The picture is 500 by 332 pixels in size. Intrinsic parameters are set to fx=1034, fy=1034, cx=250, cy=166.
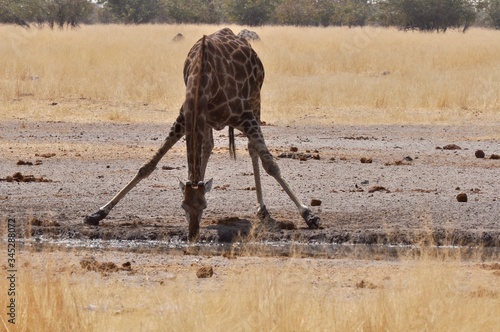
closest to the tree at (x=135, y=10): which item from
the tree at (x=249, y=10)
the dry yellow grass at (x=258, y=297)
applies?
the tree at (x=249, y=10)

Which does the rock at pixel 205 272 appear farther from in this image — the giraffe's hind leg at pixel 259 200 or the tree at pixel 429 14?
the tree at pixel 429 14

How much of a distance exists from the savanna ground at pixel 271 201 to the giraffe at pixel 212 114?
0.90 ft

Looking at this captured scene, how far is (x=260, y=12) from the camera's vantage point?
151 ft

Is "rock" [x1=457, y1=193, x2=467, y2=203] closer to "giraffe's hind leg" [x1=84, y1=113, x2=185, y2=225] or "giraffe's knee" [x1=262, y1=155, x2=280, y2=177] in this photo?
"giraffe's knee" [x1=262, y1=155, x2=280, y2=177]

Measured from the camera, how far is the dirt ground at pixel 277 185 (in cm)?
792

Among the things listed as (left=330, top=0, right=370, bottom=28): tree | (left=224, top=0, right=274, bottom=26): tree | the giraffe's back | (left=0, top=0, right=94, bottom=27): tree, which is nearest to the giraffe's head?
the giraffe's back

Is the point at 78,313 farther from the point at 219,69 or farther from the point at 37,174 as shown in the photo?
the point at 37,174

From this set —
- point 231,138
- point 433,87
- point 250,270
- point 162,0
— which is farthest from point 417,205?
point 162,0

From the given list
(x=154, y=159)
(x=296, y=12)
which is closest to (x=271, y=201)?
(x=154, y=159)

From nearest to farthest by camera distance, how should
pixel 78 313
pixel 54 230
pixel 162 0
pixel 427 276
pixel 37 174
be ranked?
1. pixel 78 313
2. pixel 427 276
3. pixel 54 230
4. pixel 37 174
5. pixel 162 0

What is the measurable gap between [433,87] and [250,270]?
11787 mm

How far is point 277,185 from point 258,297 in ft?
16.8

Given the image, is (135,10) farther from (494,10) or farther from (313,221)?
(313,221)

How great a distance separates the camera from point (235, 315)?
16.2 feet
